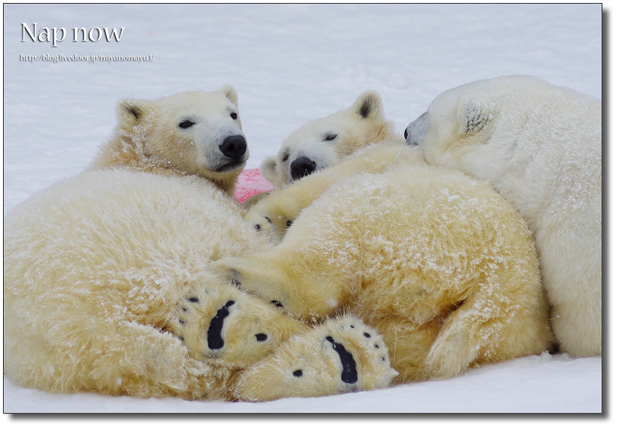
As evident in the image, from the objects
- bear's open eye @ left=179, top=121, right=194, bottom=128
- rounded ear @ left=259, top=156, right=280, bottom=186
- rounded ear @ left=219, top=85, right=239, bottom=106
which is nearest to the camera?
bear's open eye @ left=179, top=121, right=194, bottom=128

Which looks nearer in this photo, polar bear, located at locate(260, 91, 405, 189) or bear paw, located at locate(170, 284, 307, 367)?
bear paw, located at locate(170, 284, 307, 367)

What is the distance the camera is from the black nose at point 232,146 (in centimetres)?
331

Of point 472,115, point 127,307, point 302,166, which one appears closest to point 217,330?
point 127,307

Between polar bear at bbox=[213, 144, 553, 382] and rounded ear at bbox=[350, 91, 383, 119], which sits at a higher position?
rounded ear at bbox=[350, 91, 383, 119]

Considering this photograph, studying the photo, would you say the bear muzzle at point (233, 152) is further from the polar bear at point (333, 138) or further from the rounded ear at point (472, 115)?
the rounded ear at point (472, 115)

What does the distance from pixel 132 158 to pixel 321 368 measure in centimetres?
190

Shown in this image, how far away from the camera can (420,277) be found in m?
2.22

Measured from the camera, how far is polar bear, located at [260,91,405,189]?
3863 mm

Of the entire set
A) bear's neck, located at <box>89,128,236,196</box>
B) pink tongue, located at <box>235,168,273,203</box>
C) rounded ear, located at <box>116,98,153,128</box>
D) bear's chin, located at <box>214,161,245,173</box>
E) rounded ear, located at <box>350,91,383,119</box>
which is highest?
rounded ear, located at <box>116,98,153,128</box>

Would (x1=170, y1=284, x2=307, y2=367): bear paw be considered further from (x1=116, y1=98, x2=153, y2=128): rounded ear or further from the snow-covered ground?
(x1=116, y1=98, x2=153, y2=128): rounded ear

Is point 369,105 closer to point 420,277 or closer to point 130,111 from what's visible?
point 130,111

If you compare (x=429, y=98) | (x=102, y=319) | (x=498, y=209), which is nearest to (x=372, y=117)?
(x=498, y=209)

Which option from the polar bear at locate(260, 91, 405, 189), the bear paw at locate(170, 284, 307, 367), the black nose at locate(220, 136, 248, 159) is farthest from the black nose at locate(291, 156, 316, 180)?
the bear paw at locate(170, 284, 307, 367)

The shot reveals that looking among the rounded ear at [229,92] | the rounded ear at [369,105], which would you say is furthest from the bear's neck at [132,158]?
the rounded ear at [369,105]
